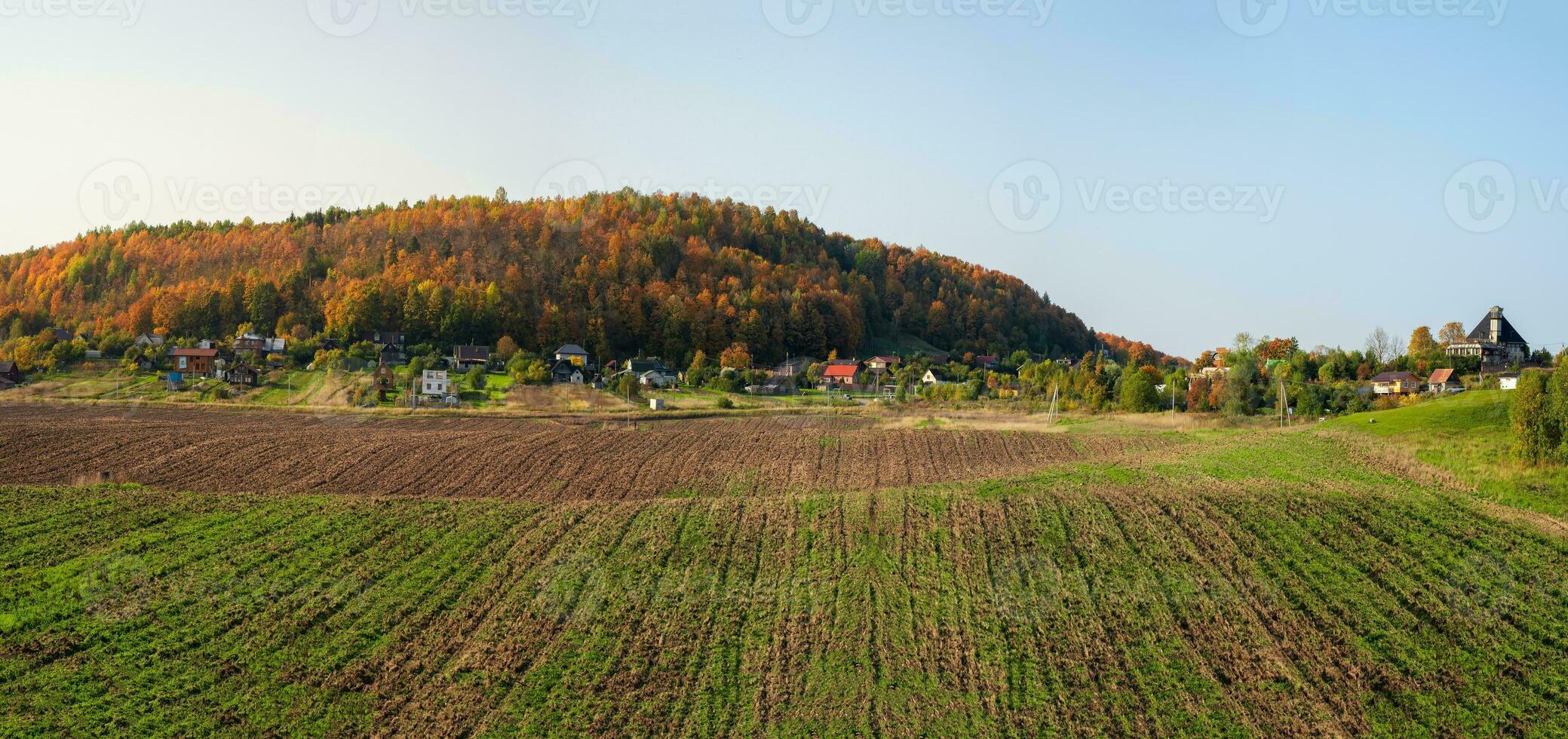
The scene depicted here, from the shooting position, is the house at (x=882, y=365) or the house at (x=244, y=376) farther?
the house at (x=882, y=365)

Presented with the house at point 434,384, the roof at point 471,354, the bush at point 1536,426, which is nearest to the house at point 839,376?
the roof at point 471,354

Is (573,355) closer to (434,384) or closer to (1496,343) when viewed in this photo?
(434,384)

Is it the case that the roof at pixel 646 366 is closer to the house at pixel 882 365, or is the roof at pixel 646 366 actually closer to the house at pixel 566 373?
the house at pixel 566 373

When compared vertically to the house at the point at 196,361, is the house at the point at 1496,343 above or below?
above

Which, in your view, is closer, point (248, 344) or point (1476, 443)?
point (1476, 443)

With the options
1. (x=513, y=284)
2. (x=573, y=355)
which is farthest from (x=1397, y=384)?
(x=513, y=284)
